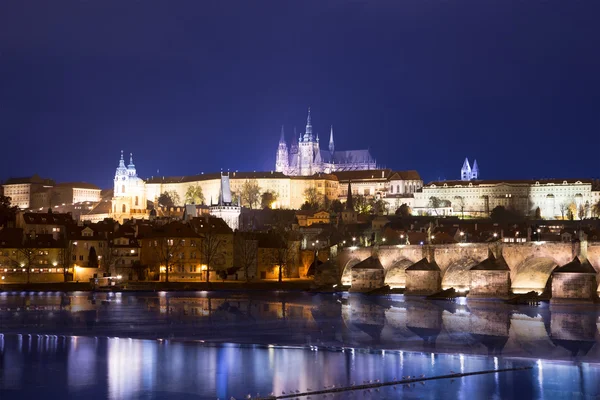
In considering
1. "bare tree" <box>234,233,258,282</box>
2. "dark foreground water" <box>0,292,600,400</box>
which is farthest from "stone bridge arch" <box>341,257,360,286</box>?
"dark foreground water" <box>0,292,600,400</box>

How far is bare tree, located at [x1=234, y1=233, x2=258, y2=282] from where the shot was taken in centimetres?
7569

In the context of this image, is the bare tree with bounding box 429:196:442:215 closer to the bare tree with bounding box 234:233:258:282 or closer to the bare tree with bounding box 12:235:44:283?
the bare tree with bounding box 234:233:258:282

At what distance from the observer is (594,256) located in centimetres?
5241

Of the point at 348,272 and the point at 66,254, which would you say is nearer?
the point at 66,254

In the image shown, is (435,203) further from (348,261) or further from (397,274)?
(397,274)

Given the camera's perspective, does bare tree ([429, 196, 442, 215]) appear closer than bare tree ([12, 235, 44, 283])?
No

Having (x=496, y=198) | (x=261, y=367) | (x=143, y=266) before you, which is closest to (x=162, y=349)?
(x=261, y=367)

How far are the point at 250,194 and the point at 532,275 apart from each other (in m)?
126

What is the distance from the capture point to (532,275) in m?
56.7

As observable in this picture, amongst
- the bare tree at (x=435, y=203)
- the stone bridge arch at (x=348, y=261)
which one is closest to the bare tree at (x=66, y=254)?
the stone bridge arch at (x=348, y=261)

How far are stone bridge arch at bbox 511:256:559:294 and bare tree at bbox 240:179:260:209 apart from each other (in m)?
121

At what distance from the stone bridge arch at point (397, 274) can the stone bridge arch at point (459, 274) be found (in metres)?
4.85

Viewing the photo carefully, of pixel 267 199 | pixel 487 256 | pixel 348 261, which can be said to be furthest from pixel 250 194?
pixel 487 256

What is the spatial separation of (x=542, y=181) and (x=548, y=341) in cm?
14942
